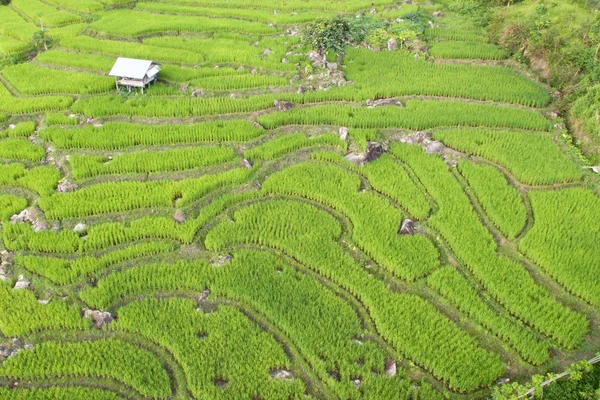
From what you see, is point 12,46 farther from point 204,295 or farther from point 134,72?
point 204,295

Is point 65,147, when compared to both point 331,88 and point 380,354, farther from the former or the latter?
point 380,354

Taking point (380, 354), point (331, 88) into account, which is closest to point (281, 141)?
point (331, 88)

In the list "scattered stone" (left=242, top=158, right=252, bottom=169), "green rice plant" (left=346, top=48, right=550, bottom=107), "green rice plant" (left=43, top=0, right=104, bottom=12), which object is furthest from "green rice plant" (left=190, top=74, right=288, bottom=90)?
"green rice plant" (left=43, top=0, right=104, bottom=12)

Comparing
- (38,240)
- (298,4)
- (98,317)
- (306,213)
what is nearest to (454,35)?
(298,4)

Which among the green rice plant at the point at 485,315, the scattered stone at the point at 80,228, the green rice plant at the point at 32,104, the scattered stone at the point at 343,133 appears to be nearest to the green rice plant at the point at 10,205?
the scattered stone at the point at 80,228

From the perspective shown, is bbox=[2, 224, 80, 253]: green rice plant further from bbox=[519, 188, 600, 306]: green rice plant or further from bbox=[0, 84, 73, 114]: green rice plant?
bbox=[519, 188, 600, 306]: green rice plant
